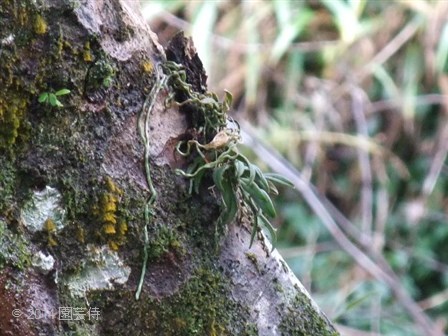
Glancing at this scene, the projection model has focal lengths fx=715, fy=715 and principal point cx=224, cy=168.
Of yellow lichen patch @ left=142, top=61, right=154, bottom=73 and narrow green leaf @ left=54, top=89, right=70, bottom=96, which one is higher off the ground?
yellow lichen patch @ left=142, top=61, right=154, bottom=73

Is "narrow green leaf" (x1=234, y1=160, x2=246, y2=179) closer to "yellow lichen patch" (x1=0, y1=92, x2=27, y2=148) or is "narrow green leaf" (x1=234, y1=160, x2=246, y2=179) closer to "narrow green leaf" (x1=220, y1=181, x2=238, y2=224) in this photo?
"narrow green leaf" (x1=220, y1=181, x2=238, y2=224)

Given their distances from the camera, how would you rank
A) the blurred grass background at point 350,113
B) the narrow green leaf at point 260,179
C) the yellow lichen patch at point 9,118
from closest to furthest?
the yellow lichen patch at point 9,118 → the narrow green leaf at point 260,179 → the blurred grass background at point 350,113

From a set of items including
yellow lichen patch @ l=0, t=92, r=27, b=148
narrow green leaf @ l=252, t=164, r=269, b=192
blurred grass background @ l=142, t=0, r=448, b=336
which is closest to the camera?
yellow lichen patch @ l=0, t=92, r=27, b=148

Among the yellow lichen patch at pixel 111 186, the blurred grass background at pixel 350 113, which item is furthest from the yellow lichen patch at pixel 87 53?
the blurred grass background at pixel 350 113

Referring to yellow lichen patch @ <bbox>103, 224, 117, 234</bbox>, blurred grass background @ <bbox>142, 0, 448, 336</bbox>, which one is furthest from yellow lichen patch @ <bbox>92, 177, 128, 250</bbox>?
blurred grass background @ <bbox>142, 0, 448, 336</bbox>

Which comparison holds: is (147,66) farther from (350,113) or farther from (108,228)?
(350,113)

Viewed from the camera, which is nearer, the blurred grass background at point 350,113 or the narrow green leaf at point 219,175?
the narrow green leaf at point 219,175

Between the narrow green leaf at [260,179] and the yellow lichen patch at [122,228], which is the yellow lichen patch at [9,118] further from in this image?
the narrow green leaf at [260,179]
